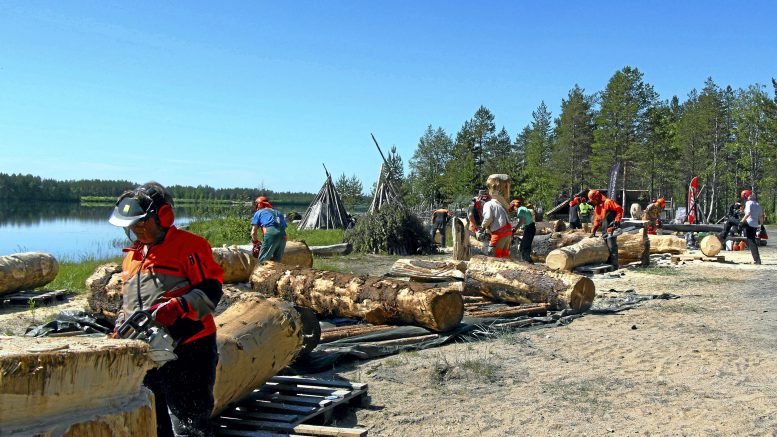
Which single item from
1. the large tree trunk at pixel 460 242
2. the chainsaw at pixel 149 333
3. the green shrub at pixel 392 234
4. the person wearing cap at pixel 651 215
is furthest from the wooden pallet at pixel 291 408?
the person wearing cap at pixel 651 215

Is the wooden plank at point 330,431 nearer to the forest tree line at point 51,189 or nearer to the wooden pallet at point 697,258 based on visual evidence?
the wooden pallet at point 697,258

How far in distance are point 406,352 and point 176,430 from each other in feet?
11.3

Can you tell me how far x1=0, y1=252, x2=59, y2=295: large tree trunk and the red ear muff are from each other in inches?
317

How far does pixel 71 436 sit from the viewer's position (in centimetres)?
244

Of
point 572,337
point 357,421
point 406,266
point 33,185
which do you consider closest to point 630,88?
point 406,266

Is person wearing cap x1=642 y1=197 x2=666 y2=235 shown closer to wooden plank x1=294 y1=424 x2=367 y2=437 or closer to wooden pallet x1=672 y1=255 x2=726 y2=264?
wooden pallet x1=672 y1=255 x2=726 y2=264

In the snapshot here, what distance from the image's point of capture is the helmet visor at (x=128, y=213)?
130 inches

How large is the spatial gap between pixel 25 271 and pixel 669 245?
15673mm

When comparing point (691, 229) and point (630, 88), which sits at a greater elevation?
point (630, 88)

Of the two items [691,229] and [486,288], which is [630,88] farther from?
[486,288]

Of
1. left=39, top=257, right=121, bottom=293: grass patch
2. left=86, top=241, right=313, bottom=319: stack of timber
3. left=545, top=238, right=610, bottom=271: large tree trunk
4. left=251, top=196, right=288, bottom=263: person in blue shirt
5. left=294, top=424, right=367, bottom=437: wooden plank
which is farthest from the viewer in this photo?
left=545, top=238, right=610, bottom=271: large tree trunk

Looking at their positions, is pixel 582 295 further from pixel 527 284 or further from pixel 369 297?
pixel 369 297

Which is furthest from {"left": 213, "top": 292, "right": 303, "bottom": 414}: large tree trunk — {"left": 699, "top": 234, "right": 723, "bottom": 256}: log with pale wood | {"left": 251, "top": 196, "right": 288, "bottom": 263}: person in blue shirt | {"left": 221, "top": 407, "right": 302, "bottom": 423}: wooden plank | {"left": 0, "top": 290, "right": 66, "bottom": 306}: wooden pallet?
{"left": 699, "top": 234, "right": 723, "bottom": 256}: log with pale wood

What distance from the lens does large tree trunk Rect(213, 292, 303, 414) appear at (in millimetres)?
4527
